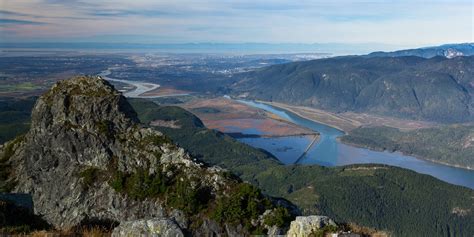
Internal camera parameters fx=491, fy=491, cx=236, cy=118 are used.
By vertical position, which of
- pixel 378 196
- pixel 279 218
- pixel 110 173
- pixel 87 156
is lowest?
pixel 378 196

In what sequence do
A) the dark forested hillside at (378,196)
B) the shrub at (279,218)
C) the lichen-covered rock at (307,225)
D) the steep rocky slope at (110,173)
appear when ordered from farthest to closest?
1. the dark forested hillside at (378,196)
2. the steep rocky slope at (110,173)
3. the shrub at (279,218)
4. the lichen-covered rock at (307,225)

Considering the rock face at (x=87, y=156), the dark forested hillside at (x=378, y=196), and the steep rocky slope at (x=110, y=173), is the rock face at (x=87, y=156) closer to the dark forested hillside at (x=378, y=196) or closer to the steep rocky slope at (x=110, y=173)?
the steep rocky slope at (x=110, y=173)

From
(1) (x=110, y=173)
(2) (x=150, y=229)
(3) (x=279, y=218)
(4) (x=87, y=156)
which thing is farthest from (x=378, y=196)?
(2) (x=150, y=229)

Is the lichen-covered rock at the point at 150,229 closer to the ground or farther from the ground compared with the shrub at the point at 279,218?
farther from the ground

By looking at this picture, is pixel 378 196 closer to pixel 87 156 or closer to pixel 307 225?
pixel 87 156

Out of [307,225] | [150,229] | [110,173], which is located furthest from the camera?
[110,173]

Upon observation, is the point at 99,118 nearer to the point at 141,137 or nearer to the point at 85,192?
the point at 141,137

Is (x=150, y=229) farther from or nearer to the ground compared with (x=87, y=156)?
farther from the ground

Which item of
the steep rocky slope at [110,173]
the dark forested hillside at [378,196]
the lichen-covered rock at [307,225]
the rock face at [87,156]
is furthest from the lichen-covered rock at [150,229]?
the dark forested hillside at [378,196]
